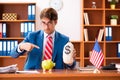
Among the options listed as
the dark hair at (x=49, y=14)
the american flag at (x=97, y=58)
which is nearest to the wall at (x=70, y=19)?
the dark hair at (x=49, y=14)

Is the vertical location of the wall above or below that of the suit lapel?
above

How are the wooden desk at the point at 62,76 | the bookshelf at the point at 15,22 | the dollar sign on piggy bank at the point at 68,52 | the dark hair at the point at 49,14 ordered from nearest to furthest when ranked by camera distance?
the wooden desk at the point at 62,76 → the dollar sign on piggy bank at the point at 68,52 → the dark hair at the point at 49,14 → the bookshelf at the point at 15,22

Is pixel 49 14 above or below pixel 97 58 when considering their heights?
above

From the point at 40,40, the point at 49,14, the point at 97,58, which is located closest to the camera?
the point at 97,58

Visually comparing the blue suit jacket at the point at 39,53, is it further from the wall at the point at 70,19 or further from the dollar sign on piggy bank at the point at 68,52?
the wall at the point at 70,19

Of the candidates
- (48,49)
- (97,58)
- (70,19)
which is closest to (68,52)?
(97,58)

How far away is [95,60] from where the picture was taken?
2420 mm

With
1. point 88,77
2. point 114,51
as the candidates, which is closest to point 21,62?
point 114,51

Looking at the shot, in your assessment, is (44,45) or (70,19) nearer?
(44,45)

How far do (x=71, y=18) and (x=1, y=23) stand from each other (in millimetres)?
1430

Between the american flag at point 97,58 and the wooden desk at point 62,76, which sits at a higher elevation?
the american flag at point 97,58

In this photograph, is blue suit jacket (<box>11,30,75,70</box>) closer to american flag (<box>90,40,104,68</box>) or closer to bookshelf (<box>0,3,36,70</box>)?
american flag (<box>90,40,104,68</box>)

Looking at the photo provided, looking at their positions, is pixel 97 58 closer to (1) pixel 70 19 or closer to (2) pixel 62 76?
(2) pixel 62 76

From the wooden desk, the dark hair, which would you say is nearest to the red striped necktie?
the dark hair
